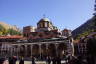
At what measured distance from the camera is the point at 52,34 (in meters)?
54.6

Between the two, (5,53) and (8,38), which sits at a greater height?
(8,38)

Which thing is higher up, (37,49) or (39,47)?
(39,47)

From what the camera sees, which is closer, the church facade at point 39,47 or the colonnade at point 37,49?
the church facade at point 39,47

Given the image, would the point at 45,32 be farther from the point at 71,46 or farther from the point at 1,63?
the point at 1,63

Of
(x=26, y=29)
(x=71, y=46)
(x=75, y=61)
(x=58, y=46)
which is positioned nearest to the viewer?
(x=75, y=61)

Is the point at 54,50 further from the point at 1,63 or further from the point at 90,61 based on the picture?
the point at 1,63

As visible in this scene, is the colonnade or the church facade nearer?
the church facade

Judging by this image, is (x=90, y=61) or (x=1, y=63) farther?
(x=90, y=61)

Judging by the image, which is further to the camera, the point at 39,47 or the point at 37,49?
the point at 37,49

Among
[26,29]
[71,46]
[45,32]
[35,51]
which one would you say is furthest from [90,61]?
[26,29]

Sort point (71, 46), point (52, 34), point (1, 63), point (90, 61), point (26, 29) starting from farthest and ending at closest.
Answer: point (26, 29)
point (52, 34)
point (71, 46)
point (90, 61)
point (1, 63)

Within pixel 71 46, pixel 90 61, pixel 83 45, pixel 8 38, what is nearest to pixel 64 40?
pixel 71 46

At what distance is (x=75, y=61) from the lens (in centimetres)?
1572

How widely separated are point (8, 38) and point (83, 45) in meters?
19.4
